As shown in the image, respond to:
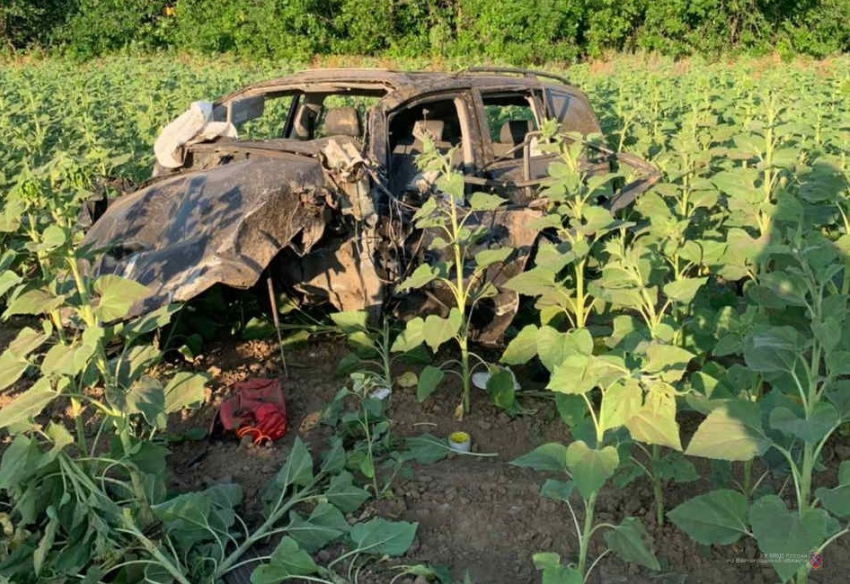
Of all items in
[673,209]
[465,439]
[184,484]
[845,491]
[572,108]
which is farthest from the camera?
[572,108]

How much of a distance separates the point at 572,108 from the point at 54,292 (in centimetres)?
499

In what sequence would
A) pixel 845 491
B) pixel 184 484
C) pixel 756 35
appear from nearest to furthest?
pixel 845 491, pixel 184 484, pixel 756 35

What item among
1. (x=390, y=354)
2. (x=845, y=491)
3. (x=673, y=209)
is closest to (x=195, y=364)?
(x=390, y=354)

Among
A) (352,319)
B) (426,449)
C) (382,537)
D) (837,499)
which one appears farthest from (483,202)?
(837,499)

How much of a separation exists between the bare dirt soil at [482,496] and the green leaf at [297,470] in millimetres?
242

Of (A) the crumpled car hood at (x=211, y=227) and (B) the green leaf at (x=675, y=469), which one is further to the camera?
(A) the crumpled car hood at (x=211, y=227)

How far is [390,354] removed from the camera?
6.11 m

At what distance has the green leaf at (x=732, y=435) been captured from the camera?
3178 mm

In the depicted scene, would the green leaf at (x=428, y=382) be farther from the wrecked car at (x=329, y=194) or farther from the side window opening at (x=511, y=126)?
the side window opening at (x=511, y=126)

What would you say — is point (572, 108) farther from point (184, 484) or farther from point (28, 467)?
point (28, 467)

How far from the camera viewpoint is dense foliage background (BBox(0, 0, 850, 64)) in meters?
28.4

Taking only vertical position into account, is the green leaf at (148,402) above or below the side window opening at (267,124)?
above

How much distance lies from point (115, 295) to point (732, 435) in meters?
2.59

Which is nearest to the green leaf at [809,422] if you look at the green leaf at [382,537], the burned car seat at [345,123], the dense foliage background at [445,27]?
the green leaf at [382,537]
